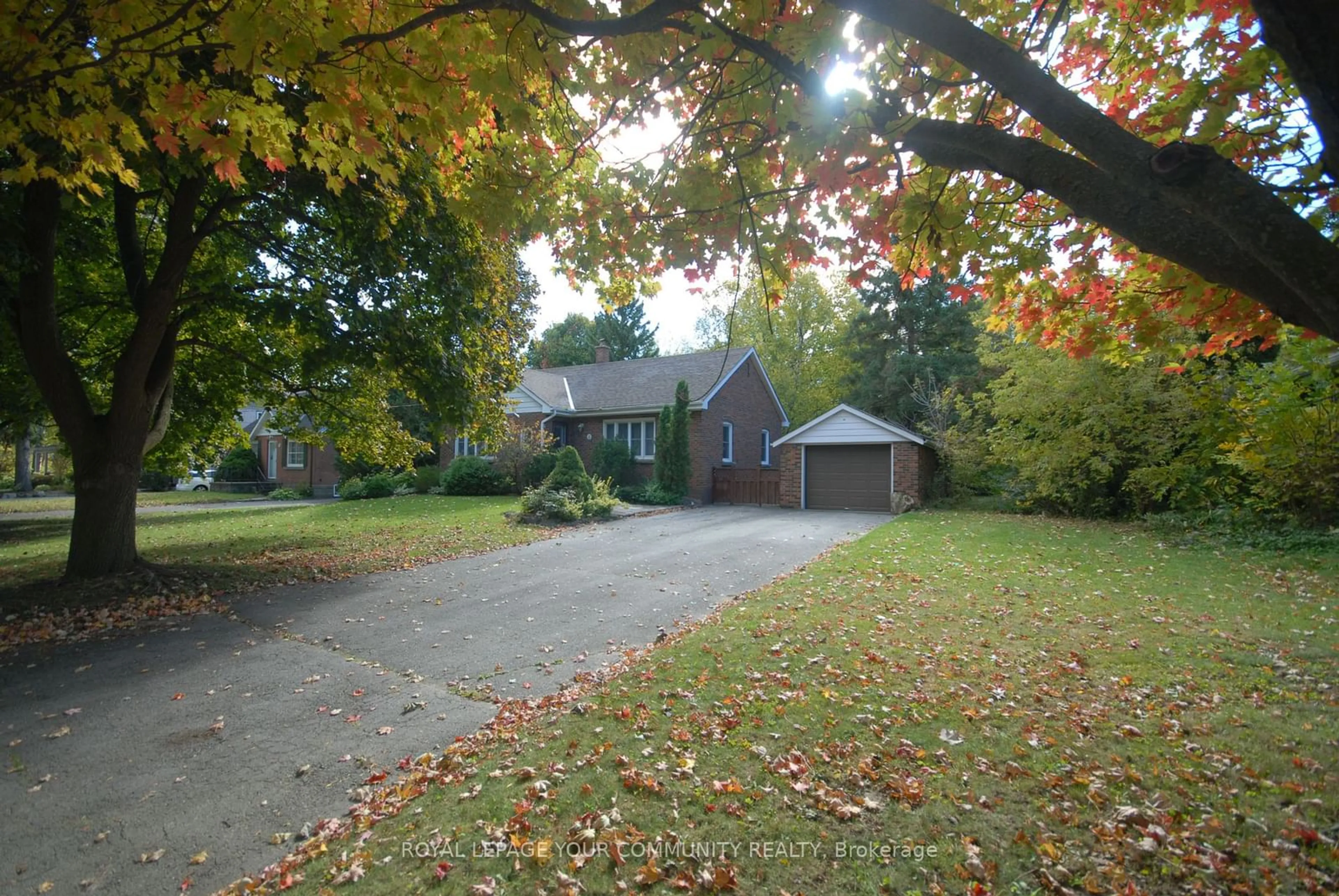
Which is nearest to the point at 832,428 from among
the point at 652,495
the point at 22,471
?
the point at 652,495

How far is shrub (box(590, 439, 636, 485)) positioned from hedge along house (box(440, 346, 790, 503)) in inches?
22.7

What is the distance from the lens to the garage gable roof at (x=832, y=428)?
20.7m

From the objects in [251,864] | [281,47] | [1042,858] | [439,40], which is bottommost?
[251,864]

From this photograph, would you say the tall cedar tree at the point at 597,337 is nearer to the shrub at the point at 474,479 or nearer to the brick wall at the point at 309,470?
the brick wall at the point at 309,470

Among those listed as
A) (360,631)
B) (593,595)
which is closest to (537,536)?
(593,595)

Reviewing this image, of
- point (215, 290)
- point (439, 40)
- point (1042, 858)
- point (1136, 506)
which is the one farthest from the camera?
point (1136, 506)

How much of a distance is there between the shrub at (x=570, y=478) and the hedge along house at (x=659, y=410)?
488 centimetres

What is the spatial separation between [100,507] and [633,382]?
787 inches

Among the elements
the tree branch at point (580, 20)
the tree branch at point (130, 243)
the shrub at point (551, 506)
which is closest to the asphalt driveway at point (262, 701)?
the tree branch at point (580, 20)

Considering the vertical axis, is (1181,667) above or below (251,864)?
above

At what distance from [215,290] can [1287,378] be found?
724 inches

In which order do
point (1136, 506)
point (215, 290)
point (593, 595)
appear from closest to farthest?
point (593, 595) < point (215, 290) < point (1136, 506)

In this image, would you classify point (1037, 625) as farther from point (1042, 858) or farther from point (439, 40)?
point (439, 40)

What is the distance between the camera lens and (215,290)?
30.1 feet
